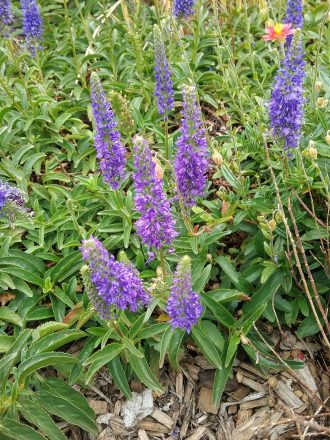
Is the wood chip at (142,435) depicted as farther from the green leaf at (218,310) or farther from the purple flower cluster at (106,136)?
the purple flower cluster at (106,136)

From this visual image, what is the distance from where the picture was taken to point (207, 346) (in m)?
3.41

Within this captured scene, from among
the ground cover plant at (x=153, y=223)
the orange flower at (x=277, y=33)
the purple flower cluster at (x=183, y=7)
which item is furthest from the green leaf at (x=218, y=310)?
the purple flower cluster at (x=183, y=7)

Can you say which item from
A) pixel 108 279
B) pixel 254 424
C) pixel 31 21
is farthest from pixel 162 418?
pixel 31 21

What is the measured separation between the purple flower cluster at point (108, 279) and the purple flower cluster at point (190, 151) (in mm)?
655

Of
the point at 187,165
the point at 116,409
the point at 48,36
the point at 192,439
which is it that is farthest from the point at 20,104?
the point at 192,439

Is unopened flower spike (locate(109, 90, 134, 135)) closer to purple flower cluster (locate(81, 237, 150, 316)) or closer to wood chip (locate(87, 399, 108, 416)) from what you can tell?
purple flower cluster (locate(81, 237, 150, 316))

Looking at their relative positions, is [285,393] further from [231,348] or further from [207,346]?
[207,346]

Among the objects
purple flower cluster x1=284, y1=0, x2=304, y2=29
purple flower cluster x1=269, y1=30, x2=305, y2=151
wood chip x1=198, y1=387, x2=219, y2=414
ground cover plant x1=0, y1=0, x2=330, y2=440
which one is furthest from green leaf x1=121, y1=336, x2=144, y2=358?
purple flower cluster x1=284, y1=0, x2=304, y2=29

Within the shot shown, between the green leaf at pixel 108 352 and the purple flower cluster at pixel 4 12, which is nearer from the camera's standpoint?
the green leaf at pixel 108 352

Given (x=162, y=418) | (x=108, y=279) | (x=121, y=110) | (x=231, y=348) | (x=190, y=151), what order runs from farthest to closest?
(x=121, y=110), (x=162, y=418), (x=231, y=348), (x=190, y=151), (x=108, y=279)

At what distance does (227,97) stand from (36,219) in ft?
7.55

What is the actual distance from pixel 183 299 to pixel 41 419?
1278 millimetres

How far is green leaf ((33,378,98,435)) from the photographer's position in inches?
133

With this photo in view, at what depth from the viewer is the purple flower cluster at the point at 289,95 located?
10.8 ft
